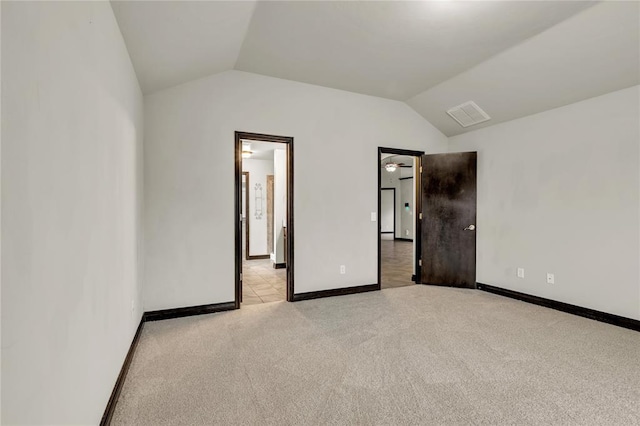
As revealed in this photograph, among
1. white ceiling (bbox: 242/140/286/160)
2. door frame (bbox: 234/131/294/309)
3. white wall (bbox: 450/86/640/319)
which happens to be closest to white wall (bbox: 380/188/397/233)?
white ceiling (bbox: 242/140/286/160)

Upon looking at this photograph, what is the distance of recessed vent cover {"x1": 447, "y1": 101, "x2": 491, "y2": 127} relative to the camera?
177 inches

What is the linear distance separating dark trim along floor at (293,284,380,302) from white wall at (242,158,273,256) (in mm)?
3724

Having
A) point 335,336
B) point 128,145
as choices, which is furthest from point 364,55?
point 335,336

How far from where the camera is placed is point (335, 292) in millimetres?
4547

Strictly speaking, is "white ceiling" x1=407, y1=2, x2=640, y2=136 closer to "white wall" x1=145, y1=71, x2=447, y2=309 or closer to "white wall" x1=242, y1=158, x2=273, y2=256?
"white wall" x1=145, y1=71, x2=447, y2=309

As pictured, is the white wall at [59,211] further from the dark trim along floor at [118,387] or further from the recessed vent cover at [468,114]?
the recessed vent cover at [468,114]

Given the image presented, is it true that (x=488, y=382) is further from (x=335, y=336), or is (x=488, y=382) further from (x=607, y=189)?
(x=607, y=189)

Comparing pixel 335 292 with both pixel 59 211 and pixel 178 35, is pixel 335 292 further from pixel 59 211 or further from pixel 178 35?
pixel 59 211

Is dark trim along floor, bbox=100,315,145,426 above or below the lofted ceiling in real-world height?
below

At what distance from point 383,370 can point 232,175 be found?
8.70 ft

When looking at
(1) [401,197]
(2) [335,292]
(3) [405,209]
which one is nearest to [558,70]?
(2) [335,292]

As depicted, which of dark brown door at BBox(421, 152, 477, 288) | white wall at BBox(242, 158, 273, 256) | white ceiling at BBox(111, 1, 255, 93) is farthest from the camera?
white wall at BBox(242, 158, 273, 256)

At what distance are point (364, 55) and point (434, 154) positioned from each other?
2.26 m

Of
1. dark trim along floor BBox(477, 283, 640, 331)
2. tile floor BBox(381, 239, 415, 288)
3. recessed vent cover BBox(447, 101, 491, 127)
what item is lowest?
tile floor BBox(381, 239, 415, 288)
